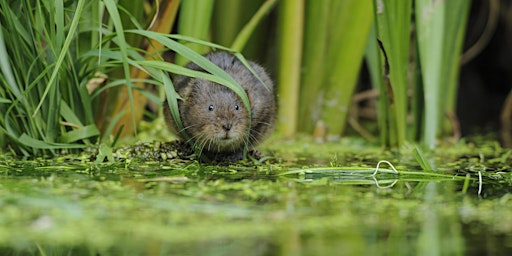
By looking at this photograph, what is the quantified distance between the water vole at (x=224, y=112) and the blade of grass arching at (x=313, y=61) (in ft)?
3.50

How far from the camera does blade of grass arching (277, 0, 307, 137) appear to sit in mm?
4785

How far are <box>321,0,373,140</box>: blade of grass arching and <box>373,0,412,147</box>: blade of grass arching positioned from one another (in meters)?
0.59

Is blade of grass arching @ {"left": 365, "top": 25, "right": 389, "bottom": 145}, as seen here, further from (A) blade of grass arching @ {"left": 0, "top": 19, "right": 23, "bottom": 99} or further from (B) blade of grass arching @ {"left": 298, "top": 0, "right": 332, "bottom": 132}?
(A) blade of grass arching @ {"left": 0, "top": 19, "right": 23, "bottom": 99}

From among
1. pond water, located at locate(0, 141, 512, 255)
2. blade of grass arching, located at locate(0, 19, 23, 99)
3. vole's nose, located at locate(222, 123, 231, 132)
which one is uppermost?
blade of grass arching, located at locate(0, 19, 23, 99)

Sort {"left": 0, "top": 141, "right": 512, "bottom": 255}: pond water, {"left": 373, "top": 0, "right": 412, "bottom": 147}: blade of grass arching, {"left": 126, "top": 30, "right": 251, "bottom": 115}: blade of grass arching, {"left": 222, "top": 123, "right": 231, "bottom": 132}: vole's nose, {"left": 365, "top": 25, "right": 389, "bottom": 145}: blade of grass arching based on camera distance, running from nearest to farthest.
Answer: {"left": 0, "top": 141, "right": 512, "bottom": 255}: pond water, {"left": 126, "top": 30, "right": 251, "bottom": 115}: blade of grass arching, {"left": 222, "top": 123, "right": 231, "bottom": 132}: vole's nose, {"left": 373, "top": 0, "right": 412, "bottom": 147}: blade of grass arching, {"left": 365, "top": 25, "right": 389, "bottom": 145}: blade of grass arching

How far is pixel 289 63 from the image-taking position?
192 inches

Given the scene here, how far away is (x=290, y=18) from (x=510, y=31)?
10.3 feet

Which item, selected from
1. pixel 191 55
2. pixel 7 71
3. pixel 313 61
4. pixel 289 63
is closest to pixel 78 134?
pixel 7 71

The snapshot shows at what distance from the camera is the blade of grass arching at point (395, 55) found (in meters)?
3.92

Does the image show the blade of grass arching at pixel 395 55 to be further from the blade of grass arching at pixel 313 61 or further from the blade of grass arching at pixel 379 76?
the blade of grass arching at pixel 313 61

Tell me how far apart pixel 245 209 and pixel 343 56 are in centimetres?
254

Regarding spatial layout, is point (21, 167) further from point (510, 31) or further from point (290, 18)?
point (510, 31)

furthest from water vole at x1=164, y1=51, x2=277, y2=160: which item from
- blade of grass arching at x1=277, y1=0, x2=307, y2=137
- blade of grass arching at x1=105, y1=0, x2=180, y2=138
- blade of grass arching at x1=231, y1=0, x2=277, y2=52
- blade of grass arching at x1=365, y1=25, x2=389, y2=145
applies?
blade of grass arching at x1=277, y1=0, x2=307, y2=137

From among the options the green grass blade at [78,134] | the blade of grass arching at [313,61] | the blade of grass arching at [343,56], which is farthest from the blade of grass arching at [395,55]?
the green grass blade at [78,134]
